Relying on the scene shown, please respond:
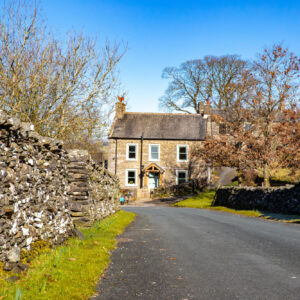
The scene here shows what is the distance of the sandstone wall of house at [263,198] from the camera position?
837 inches

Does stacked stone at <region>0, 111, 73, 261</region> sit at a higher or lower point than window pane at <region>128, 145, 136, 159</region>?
lower

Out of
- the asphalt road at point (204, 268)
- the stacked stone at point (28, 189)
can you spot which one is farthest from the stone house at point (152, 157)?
the stacked stone at point (28, 189)

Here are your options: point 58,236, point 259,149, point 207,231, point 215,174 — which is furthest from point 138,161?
point 58,236

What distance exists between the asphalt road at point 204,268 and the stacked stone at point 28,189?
5.48 feet

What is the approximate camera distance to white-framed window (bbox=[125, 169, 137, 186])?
145 feet

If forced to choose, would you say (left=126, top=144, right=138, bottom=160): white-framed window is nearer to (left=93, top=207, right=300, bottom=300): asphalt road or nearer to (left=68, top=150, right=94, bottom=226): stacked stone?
(left=68, top=150, right=94, bottom=226): stacked stone

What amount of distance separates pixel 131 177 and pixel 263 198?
22.0 meters

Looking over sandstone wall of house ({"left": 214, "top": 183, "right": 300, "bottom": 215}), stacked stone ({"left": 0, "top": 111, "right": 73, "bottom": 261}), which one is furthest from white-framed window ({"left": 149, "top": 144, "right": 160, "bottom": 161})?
stacked stone ({"left": 0, "top": 111, "right": 73, "bottom": 261})

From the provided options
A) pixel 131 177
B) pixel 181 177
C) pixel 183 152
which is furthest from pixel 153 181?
pixel 183 152

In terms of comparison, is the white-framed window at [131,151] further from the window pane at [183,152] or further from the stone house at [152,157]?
the window pane at [183,152]

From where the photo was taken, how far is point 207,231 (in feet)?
44.8

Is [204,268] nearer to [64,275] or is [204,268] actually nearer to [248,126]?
[64,275]

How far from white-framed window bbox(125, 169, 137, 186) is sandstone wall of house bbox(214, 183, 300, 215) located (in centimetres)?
1400

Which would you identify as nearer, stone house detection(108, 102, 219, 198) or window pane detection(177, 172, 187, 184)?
stone house detection(108, 102, 219, 198)
